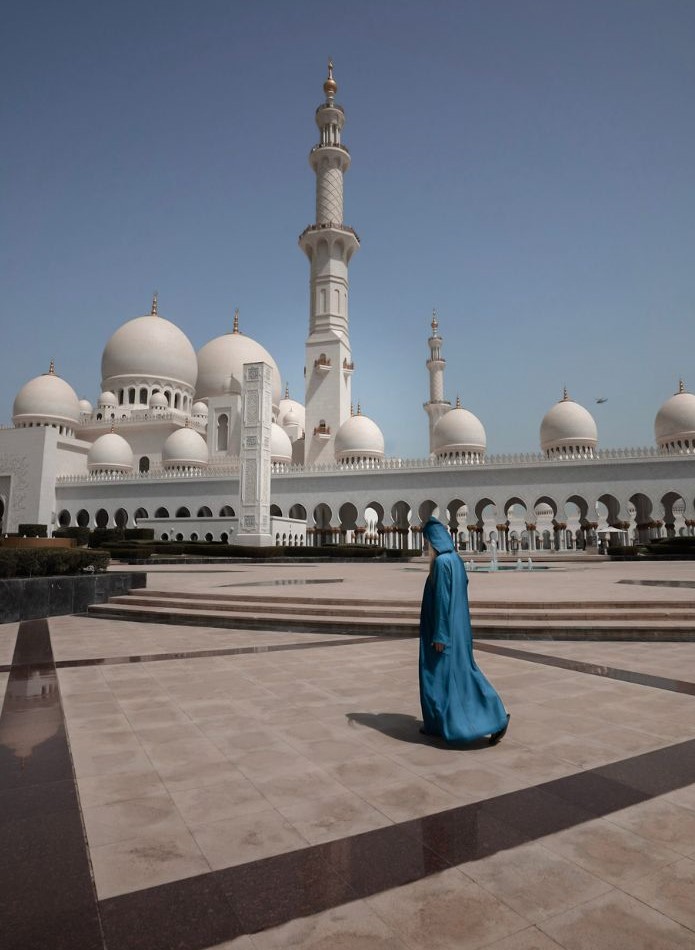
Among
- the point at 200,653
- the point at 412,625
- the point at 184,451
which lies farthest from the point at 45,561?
the point at 184,451

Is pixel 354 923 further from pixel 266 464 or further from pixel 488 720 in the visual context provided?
pixel 266 464

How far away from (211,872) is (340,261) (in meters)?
36.5

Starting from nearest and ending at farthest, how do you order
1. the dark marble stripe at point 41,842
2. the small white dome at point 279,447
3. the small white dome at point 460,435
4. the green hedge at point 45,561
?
the dark marble stripe at point 41,842
the green hedge at point 45,561
the small white dome at point 460,435
the small white dome at point 279,447

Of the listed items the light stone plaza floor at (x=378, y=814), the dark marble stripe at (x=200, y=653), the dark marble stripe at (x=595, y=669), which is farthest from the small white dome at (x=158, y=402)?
the light stone plaza floor at (x=378, y=814)

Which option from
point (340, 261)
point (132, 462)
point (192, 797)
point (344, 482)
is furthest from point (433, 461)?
point (192, 797)

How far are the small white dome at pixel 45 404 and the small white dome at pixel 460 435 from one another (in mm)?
24320

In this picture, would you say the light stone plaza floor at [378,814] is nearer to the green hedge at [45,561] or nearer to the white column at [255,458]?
the green hedge at [45,561]

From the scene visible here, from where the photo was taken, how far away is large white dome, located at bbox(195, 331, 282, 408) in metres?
42.5

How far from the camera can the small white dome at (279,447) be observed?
35.7m

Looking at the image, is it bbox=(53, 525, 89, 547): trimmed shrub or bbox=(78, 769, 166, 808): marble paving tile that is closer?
bbox=(78, 769, 166, 808): marble paving tile

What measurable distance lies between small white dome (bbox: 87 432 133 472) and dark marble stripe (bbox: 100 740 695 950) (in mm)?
37971

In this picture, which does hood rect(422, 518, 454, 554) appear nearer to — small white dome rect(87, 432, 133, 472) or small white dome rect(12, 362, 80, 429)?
small white dome rect(87, 432, 133, 472)

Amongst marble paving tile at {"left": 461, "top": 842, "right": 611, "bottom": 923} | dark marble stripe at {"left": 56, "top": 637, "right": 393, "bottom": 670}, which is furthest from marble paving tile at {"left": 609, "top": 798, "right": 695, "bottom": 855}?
dark marble stripe at {"left": 56, "top": 637, "right": 393, "bottom": 670}

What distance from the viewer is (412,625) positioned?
7.50 metres
